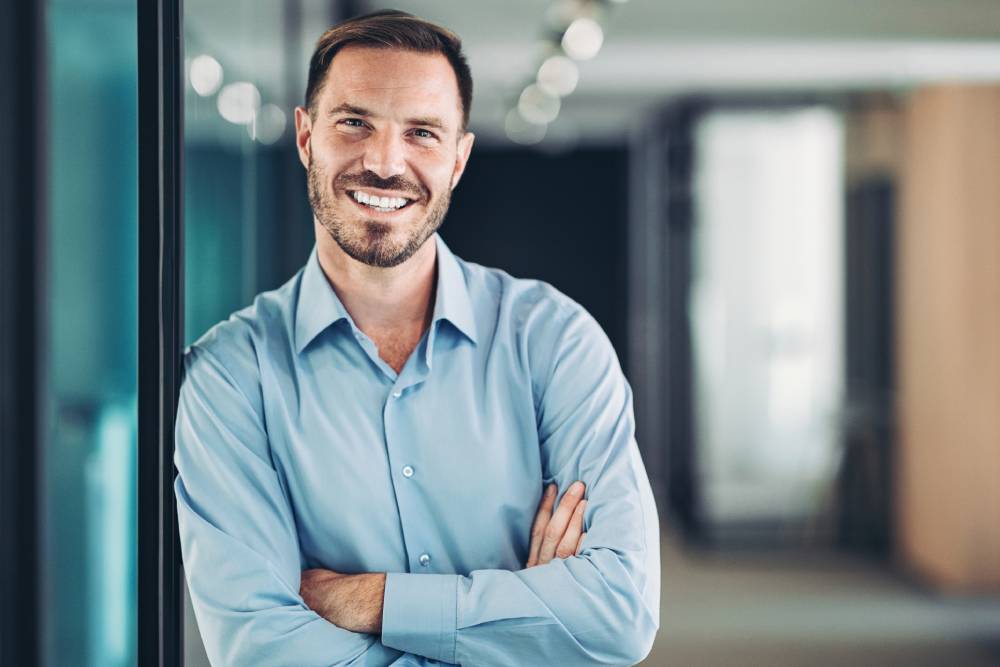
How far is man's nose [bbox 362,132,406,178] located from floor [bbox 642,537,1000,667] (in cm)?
182

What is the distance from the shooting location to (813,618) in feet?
10.3

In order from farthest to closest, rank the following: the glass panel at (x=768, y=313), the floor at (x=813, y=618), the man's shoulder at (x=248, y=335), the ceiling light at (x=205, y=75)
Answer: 1. the glass panel at (x=768, y=313)
2. the floor at (x=813, y=618)
3. the ceiling light at (x=205, y=75)
4. the man's shoulder at (x=248, y=335)

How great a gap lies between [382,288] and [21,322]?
0.38 metres

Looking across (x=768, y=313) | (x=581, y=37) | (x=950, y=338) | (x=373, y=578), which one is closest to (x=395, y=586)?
(x=373, y=578)

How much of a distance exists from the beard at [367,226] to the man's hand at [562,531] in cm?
31

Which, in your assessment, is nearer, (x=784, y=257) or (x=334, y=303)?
(x=334, y=303)

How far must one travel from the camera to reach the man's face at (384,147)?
1.04m

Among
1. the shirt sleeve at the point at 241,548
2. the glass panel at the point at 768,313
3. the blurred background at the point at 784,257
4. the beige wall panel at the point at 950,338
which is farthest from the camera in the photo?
the glass panel at the point at 768,313

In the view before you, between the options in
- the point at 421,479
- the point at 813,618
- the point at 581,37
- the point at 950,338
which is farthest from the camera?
the point at 950,338

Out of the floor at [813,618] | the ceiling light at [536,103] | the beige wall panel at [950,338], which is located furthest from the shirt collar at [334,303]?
the beige wall panel at [950,338]

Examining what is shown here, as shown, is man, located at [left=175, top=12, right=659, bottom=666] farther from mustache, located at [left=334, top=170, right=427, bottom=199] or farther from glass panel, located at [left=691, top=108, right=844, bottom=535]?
glass panel, located at [left=691, top=108, right=844, bottom=535]

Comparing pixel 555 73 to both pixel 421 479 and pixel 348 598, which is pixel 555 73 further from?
pixel 348 598

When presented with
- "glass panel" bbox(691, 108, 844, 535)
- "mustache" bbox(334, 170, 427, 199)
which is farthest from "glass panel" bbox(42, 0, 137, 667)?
"glass panel" bbox(691, 108, 844, 535)

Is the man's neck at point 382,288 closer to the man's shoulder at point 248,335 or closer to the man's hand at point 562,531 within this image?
the man's shoulder at point 248,335
